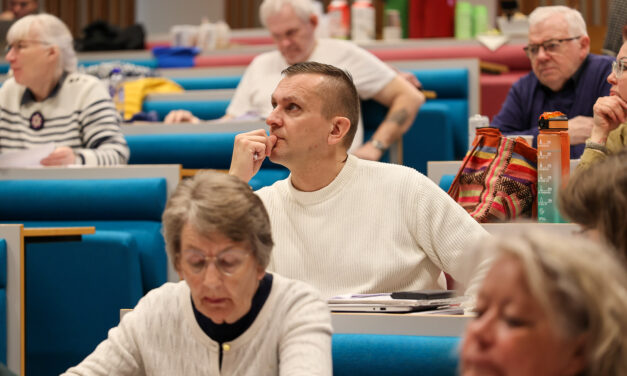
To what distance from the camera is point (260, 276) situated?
1.38 metres

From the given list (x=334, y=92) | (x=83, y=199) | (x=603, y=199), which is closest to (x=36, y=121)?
(x=83, y=199)

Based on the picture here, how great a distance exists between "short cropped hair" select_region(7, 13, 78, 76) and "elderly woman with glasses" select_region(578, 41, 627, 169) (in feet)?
6.61

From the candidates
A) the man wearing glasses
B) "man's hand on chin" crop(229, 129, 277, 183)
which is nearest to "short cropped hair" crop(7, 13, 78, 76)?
"man's hand on chin" crop(229, 129, 277, 183)

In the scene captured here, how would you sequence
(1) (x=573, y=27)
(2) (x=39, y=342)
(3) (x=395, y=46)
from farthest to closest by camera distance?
(3) (x=395, y=46) → (1) (x=573, y=27) → (2) (x=39, y=342)

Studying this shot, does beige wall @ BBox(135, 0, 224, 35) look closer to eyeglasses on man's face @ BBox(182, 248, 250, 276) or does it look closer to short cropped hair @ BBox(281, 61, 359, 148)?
short cropped hair @ BBox(281, 61, 359, 148)

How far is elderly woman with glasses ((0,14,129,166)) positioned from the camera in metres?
3.21

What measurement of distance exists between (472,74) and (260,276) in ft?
8.94

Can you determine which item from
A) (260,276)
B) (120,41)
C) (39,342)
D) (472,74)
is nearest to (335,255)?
(260,276)

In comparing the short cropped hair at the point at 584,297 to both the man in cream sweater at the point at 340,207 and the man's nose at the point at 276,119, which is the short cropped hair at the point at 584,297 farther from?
the man's nose at the point at 276,119

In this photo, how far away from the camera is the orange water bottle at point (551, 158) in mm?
2021

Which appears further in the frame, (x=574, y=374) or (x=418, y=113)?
(x=418, y=113)

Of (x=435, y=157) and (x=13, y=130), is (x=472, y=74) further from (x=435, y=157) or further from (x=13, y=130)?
(x=13, y=130)

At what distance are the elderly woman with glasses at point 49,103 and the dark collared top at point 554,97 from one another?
1.37 metres

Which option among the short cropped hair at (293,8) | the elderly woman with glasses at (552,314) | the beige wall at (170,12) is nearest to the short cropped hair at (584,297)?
the elderly woman with glasses at (552,314)
